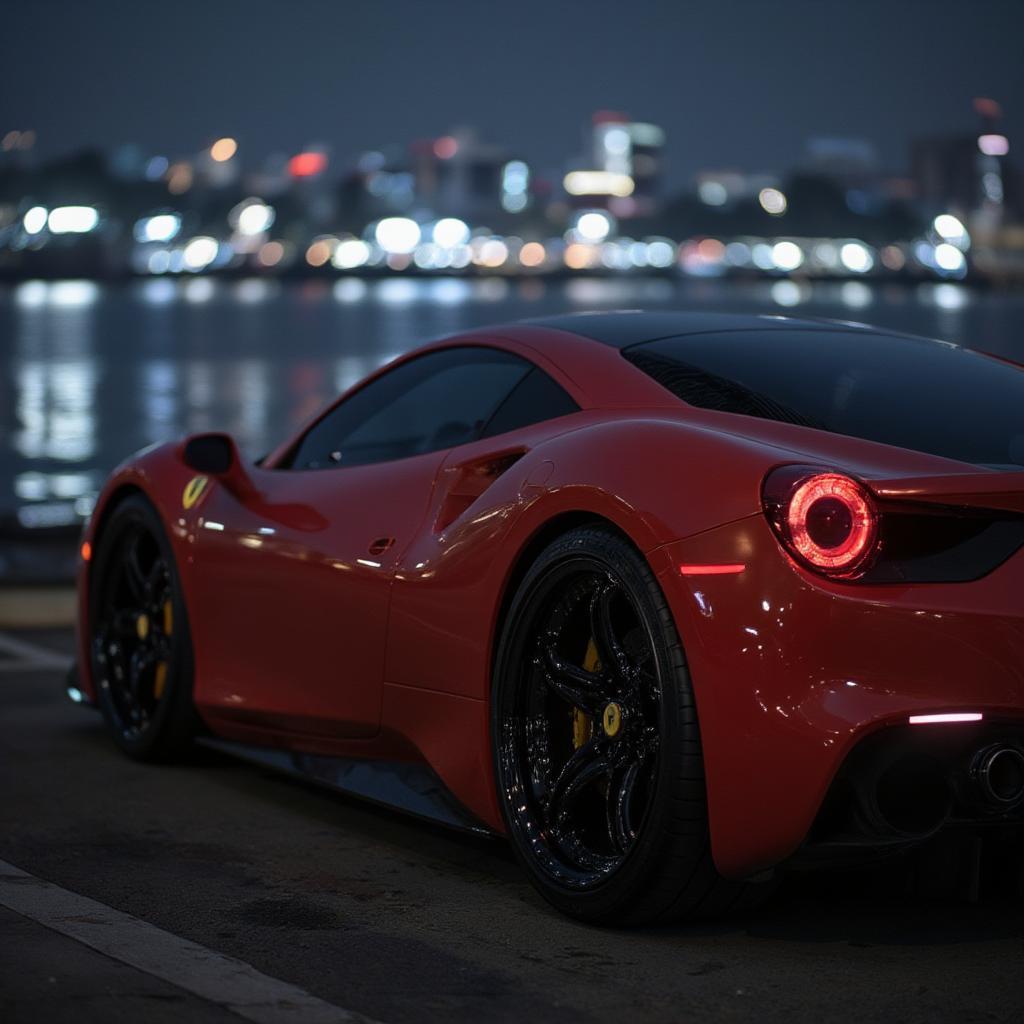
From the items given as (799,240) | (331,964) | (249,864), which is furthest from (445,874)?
(799,240)

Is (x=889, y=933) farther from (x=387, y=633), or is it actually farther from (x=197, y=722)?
(x=197, y=722)

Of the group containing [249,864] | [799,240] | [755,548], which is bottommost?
[249,864]

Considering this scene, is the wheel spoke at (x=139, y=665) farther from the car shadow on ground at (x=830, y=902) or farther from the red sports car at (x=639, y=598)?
the car shadow on ground at (x=830, y=902)

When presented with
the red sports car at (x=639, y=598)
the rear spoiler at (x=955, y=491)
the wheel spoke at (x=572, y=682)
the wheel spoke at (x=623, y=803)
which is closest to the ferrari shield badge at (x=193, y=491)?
the red sports car at (x=639, y=598)

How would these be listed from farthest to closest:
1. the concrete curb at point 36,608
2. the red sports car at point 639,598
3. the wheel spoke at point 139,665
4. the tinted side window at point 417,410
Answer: the concrete curb at point 36,608
the wheel spoke at point 139,665
the tinted side window at point 417,410
the red sports car at point 639,598

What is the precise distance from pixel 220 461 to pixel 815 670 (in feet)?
8.16

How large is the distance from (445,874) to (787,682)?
1212 mm

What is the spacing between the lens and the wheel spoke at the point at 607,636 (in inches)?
140

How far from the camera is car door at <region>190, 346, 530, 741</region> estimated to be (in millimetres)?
4355

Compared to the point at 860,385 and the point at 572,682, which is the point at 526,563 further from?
the point at 860,385

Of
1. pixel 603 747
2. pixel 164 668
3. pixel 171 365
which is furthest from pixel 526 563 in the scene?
→ pixel 171 365

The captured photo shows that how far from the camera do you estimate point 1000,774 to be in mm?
→ 3205

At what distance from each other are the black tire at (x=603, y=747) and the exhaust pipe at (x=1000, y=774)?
473 millimetres

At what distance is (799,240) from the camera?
14012cm
